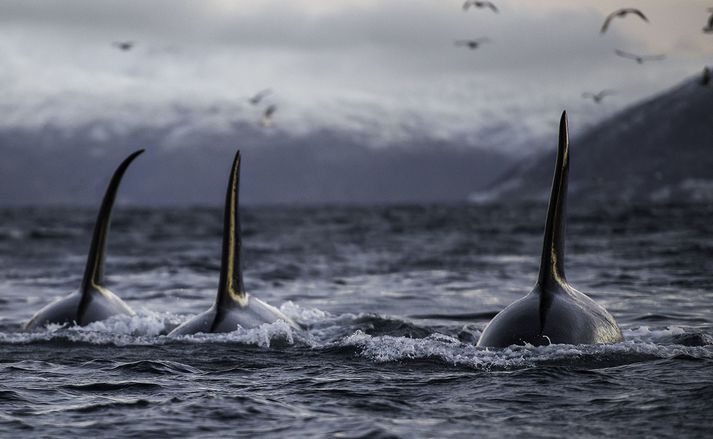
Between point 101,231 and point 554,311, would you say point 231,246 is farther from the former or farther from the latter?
point 554,311

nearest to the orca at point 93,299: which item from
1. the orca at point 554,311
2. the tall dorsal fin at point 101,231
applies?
the tall dorsal fin at point 101,231

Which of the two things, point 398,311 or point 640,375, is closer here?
point 640,375

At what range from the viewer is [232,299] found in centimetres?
1350

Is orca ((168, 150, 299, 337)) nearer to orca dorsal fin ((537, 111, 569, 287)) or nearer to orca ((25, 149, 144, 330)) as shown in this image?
orca ((25, 149, 144, 330))

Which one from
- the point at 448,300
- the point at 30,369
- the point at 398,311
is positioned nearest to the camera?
the point at 30,369

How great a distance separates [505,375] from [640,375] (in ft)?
4.13

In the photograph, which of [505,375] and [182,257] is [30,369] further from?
[182,257]

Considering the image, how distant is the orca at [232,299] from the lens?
1271cm

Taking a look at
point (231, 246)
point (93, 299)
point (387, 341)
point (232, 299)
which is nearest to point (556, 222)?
point (387, 341)

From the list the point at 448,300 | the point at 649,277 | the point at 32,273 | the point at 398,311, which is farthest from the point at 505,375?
the point at 32,273

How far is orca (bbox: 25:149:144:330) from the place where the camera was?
14.1 metres

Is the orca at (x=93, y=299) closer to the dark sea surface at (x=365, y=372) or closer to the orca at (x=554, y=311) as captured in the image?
the dark sea surface at (x=365, y=372)

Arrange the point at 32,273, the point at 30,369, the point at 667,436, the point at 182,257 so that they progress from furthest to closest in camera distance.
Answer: the point at 182,257, the point at 32,273, the point at 30,369, the point at 667,436

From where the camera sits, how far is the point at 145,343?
14.1 m
